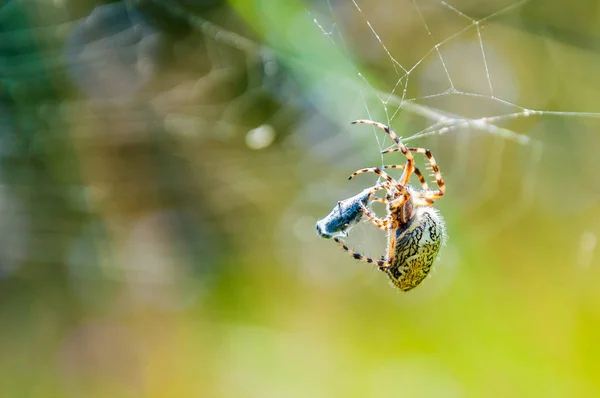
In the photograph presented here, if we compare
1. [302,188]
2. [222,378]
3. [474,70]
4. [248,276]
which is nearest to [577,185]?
[474,70]

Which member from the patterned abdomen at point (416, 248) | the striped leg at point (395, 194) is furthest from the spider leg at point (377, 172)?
the patterned abdomen at point (416, 248)

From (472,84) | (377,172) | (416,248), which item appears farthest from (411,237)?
(472,84)

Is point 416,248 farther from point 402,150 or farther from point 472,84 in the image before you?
point 472,84

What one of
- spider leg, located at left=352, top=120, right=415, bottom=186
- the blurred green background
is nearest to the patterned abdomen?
spider leg, located at left=352, top=120, right=415, bottom=186

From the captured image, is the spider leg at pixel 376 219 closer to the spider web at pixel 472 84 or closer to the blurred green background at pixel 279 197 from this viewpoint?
the blurred green background at pixel 279 197

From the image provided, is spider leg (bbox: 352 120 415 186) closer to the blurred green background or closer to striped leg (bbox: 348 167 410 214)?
striped leg (bbox: 348 167 410 214)

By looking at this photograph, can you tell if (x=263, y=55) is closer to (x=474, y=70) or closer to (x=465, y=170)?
(x=474, y=70)
